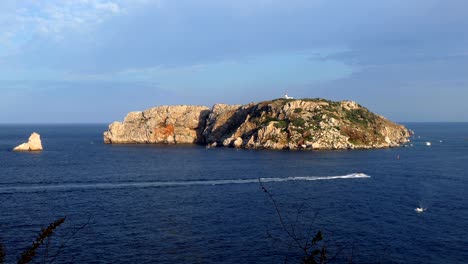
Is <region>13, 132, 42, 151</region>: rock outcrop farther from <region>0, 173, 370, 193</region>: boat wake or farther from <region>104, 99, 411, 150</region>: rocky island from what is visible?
<region>0, 173, 370, 193</region>: boat wake

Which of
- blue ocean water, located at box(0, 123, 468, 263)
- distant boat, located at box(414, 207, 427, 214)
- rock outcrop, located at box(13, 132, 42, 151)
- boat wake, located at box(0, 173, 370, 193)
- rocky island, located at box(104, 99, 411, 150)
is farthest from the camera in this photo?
rocky island, located at box(104, 99, 411, 150)

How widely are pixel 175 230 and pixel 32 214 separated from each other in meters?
23.0

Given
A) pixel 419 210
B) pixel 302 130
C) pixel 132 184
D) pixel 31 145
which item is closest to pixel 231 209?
pixel 419 210

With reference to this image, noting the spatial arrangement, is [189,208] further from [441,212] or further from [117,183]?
[441,212]

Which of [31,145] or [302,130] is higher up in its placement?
[302,130]

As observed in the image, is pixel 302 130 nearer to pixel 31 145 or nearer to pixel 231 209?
pixel 31 145

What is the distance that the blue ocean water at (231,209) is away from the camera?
48.8 meters

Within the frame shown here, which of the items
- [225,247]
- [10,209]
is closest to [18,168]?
[10,209]

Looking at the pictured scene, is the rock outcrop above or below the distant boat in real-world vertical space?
above

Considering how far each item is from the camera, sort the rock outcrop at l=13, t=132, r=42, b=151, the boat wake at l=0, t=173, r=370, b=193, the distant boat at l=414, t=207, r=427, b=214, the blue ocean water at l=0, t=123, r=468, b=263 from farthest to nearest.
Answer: the rock outcrop at l=13, t=132, r=42, b=151, the boat wake at l=0, t=173, r=370, b=193, the distant boat at l=414, t=207, r=427, b=214, the blue ocean water at l=0, t=123, r=468, b=263

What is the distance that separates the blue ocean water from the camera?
48781mm

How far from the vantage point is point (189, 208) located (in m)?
68.6

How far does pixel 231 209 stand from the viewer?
68.2 meters

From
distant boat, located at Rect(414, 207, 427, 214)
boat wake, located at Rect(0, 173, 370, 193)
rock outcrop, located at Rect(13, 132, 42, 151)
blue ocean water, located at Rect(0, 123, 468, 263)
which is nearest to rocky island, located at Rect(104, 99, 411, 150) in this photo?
blue ocean water, located at Rect(0, 123, 468, 263)
